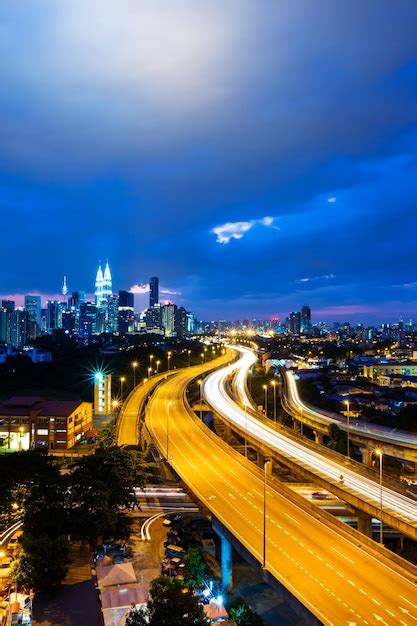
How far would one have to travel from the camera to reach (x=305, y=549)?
2169cm

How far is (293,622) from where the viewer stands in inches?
926

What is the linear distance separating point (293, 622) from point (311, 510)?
527cm

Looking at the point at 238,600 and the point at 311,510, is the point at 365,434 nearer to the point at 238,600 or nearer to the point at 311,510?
the point at 311,510

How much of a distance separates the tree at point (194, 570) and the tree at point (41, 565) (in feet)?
19.8

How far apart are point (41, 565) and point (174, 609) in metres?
8.37

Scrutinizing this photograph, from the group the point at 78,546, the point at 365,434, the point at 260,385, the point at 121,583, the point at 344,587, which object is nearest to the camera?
the point at 344,587

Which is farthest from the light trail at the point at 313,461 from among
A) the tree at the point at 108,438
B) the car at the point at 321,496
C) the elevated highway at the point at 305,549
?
the tree at the point at 108,438

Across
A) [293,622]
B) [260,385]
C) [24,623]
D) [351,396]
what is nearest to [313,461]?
[293,622]

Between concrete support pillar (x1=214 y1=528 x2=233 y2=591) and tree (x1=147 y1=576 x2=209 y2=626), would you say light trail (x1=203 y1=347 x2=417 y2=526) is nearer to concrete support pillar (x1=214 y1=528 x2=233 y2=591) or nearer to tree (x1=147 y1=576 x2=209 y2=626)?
concrete support pillar (x1=214 y1=528 x2=233 y2=591)

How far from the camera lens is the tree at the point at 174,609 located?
17.2 meters

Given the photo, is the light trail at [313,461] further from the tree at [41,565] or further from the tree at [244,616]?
the tree at [41,565]

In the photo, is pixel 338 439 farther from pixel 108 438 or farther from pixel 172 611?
pixel 172 611

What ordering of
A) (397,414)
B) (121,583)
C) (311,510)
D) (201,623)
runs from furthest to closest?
(397,414), (311,510), (121,583), (201,623)

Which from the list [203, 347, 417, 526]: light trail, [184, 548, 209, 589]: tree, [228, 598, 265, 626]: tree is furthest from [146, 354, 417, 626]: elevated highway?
[203, 347, 417, 526]: light trail
